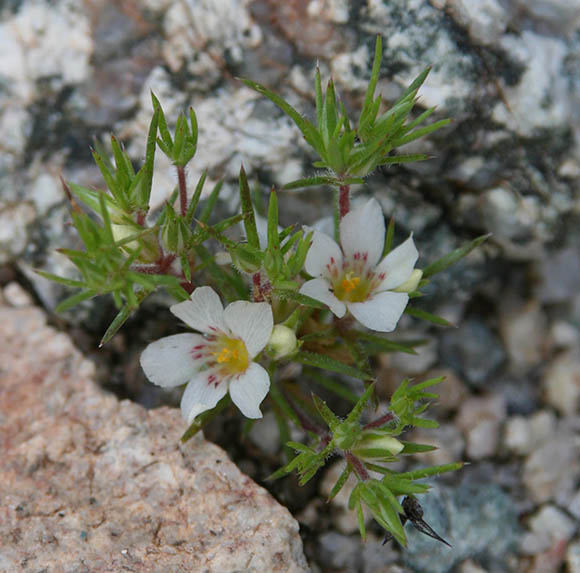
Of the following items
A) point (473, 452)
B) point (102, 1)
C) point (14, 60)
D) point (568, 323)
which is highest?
point (102, 1)

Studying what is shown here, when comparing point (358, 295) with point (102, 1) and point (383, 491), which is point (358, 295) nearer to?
point (383, 491)

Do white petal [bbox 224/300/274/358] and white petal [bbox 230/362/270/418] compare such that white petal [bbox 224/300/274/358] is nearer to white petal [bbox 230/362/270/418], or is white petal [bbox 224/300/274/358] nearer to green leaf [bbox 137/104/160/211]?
white petal [bbox 230/362/270/418]

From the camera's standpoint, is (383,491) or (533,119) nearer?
(383,491)

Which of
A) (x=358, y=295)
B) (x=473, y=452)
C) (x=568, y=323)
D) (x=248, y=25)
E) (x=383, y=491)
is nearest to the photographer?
(x=383, y=491)

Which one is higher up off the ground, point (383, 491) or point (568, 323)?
point (383, 491)

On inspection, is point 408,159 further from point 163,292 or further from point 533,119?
point 163,292

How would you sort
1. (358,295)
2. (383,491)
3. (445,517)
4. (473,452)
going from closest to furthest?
(383,491), (358,295), (445,517), (473,452)

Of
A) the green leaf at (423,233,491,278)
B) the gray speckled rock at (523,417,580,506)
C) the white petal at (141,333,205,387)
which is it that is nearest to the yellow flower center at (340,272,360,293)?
the green leaf at (423,233,491,278)

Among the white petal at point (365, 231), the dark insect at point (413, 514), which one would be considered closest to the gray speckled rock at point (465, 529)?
the dark insect at point (413, 514)

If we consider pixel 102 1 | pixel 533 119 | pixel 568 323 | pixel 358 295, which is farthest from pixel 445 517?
pixel 102 1
